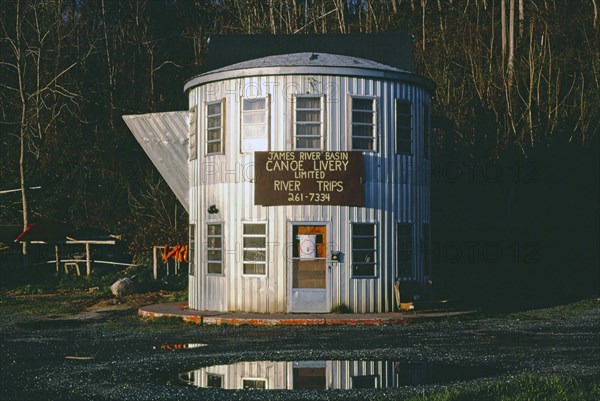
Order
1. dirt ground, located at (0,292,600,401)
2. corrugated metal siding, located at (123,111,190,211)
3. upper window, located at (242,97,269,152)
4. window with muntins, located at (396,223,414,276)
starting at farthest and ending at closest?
corrugated metal siding, located at (123,111,190,211) < window with muntins, located at (396,223,414,276) < upper window, located at (242,97,269,152) < dirt ground, located at (0,292,600,401)

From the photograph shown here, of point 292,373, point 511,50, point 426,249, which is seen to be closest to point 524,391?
point 292,373

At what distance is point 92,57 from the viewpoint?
156ft

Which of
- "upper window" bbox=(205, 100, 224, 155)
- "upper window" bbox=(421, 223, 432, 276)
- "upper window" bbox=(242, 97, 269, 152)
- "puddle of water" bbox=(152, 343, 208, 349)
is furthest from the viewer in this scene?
"upper window" bbox=(421, 223, 432, 276)

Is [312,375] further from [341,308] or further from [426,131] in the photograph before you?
[426,131]

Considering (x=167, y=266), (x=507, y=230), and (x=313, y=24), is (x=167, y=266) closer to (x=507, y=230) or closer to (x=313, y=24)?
(x=507, y=230)

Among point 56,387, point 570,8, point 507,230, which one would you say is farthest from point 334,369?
point 570,8

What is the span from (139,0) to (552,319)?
3853 centimetres

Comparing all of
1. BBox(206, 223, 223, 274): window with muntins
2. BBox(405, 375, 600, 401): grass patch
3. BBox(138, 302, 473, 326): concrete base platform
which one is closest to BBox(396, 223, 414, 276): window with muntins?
Result: BBox(138, 302, 473, 326): concrete base platform

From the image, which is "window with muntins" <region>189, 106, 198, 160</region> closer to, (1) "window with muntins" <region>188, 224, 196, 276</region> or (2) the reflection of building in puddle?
(1) "window with muntins" <region>188, 224, 196, 276</region>

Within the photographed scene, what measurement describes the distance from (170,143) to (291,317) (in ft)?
24.1

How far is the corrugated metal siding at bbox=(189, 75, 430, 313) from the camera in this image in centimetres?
2181

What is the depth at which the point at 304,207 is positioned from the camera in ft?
71.7

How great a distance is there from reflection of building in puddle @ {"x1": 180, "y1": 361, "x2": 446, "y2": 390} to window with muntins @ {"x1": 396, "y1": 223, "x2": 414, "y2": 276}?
31.4 ft

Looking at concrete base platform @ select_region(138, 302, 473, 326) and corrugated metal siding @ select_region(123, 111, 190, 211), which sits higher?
corrugated metal siding @ select_region(123, 111, 190, 211)
